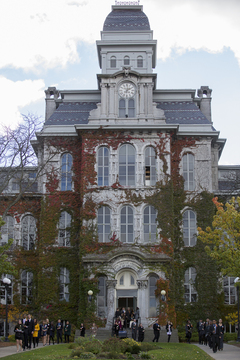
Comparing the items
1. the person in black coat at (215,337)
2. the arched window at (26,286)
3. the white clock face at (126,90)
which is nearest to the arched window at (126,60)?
the white clock face at (126,90)

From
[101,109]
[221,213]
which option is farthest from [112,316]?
[101,109]

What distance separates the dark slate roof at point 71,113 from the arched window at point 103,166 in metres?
3.84

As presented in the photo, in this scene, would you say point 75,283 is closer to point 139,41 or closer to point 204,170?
point 204,170

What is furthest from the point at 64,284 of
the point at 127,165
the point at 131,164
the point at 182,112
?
the point at 182,112

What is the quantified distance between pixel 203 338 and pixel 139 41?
22.9 m

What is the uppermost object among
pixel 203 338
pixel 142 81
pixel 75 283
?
pixel 142 81

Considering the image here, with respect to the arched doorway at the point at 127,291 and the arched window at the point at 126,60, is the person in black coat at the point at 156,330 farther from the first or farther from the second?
the arched window at the point at 126,60

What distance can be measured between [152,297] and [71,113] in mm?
15760

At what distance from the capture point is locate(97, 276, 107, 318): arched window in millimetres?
32284

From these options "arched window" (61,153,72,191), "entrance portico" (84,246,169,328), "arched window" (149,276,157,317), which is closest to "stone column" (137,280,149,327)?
"entrance portico" (84,246,169,328)

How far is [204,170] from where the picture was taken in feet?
121

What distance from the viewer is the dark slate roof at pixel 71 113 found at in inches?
1510

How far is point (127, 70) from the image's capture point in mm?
37125

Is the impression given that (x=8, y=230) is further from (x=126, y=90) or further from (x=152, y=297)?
(x=126, y=90)
